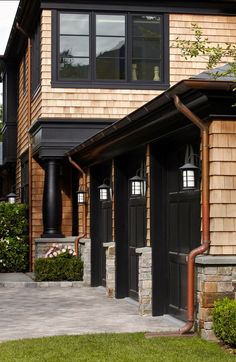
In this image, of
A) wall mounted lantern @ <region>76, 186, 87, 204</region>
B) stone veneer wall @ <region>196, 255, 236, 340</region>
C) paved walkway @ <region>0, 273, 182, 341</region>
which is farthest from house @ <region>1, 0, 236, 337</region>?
paved walkway @ <region>0, 273, 182, 341</region>

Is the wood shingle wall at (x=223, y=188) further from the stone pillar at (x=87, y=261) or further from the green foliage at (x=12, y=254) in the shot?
the green foliage at (x=12, y=254)

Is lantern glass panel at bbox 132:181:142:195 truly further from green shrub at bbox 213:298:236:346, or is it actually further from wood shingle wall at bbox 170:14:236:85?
wood shingle wall at bbox 170:14:236:85

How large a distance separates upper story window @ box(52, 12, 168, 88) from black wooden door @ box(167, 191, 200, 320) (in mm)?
8324

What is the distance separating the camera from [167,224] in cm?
1266

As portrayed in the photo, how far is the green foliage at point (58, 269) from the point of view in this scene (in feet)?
61.0

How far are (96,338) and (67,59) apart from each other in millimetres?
11409

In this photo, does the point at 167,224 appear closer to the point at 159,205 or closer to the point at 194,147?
the point at 159,205

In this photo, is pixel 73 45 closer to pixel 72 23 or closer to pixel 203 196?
pixel 72 23

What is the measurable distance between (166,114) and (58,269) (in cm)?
867

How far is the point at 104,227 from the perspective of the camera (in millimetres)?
17922

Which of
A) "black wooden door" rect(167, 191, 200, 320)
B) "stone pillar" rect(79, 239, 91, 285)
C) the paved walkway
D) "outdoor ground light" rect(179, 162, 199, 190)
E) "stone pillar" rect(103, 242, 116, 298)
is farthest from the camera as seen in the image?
"stone pillar" rect(79, 239, 91, 285)

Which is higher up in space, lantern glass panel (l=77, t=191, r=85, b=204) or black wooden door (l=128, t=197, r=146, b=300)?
lantern glass panel (l=77, t=191, r=85, b=204)

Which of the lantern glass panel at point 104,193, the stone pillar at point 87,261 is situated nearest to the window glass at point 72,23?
the lantern glass panel at point 104,193

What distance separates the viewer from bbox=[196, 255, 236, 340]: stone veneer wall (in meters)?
9.74
